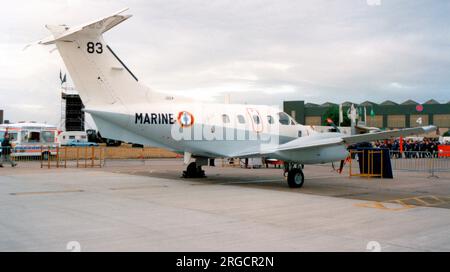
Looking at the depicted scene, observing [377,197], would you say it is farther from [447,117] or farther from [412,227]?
[447,117]

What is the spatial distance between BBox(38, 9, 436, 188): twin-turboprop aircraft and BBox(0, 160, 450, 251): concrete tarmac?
1.65m

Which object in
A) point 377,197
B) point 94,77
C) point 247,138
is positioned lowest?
point 377,197

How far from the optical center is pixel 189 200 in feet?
39.0

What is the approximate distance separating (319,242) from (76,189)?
371 inches

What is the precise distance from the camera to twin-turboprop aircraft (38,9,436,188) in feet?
48.6

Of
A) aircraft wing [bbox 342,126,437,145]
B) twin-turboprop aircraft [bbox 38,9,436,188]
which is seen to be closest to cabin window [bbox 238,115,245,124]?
twin-turboprop aircraft [bbox 38,9,436,188]

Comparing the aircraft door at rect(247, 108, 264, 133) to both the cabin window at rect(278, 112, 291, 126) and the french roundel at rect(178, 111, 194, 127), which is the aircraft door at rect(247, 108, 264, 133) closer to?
the cabin window at rect(278, 112, 291, 126)

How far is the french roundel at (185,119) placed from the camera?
15938 millimetres

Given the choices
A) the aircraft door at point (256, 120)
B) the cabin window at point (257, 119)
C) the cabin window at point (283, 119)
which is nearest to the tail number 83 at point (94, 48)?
the aircraft door at point (256, 120)

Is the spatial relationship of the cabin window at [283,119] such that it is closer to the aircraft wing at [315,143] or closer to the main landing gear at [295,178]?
the aircraft wing at [315,143]

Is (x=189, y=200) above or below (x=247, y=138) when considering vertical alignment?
below

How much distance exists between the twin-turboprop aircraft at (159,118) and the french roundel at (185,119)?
0.10ft

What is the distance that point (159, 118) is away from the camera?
616 inches
